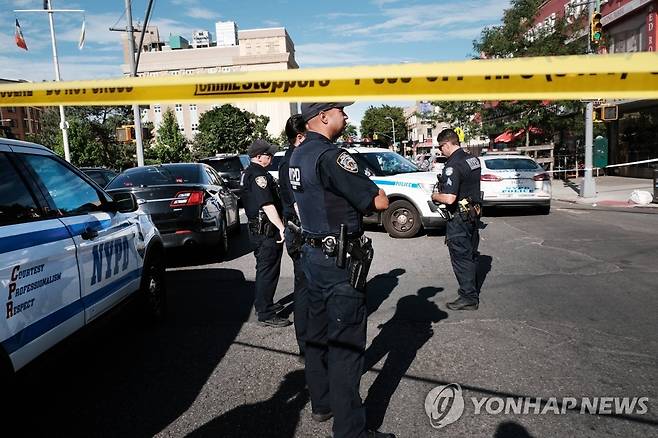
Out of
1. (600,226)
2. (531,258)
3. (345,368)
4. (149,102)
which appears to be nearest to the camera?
(345,368)

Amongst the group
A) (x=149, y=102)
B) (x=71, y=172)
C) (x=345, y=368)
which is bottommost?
(x=345, y=368)

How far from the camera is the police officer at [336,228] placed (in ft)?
8.59

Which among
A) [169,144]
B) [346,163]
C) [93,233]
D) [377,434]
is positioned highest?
[169,144]

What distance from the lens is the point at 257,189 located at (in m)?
4.64

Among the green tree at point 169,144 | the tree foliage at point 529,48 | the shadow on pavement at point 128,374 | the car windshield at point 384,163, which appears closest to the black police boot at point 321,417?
the shadow on pavement at point 128,374

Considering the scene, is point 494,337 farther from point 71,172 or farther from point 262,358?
point 71,172

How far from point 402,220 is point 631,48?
1989cm

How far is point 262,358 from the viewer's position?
3.99m

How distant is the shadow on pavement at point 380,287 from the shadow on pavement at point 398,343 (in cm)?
24

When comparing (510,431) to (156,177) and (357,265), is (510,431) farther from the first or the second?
(156,177)

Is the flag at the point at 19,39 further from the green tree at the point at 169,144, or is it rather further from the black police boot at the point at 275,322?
the black police boot at the point at 275,322

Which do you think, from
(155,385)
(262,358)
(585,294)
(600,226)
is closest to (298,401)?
(262,358)

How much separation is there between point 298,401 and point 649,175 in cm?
2352

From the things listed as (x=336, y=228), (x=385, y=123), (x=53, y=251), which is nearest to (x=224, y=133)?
(x=385, y=123)
